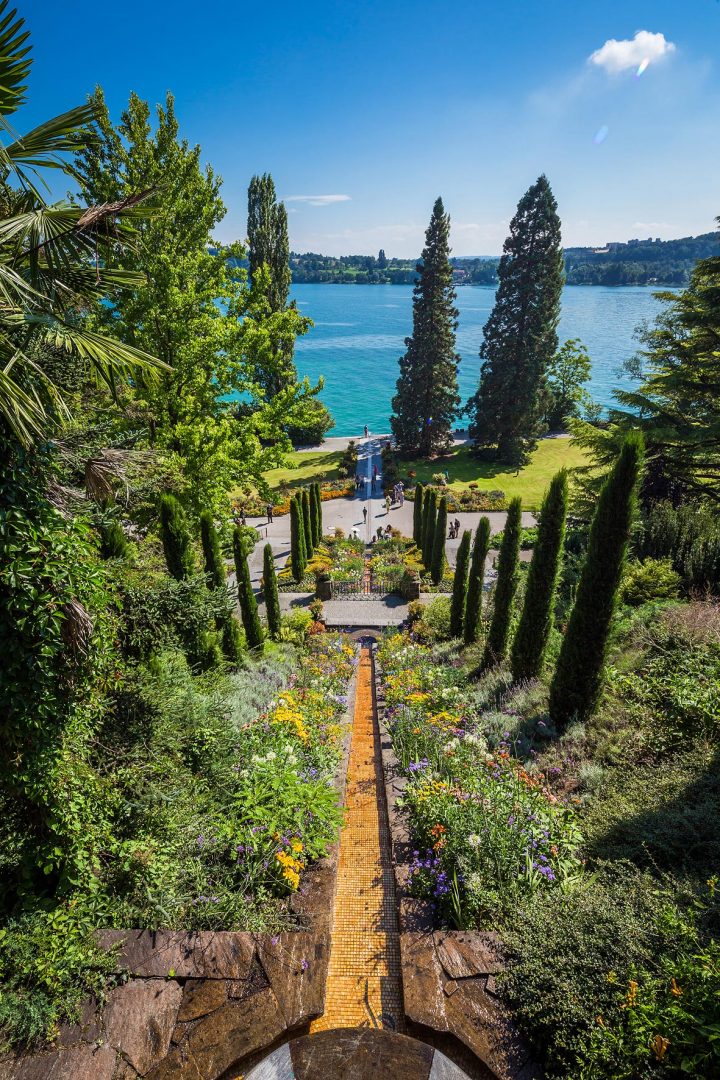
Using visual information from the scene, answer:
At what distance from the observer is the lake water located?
7050cm

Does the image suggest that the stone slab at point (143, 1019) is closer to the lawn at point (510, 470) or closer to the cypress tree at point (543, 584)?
the cypress tree at point (543, 584)

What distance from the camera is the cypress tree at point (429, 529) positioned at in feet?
65.8

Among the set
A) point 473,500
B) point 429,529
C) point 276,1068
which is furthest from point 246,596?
point 473,500

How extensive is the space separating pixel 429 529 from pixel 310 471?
1782 cm

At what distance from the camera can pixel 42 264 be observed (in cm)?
337

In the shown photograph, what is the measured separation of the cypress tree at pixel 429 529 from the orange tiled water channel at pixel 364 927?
45.3 feet

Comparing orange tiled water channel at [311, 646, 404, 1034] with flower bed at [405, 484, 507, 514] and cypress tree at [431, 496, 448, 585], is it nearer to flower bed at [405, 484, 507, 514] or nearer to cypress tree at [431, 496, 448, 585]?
cypress tree at [431, 496, 448, 585]

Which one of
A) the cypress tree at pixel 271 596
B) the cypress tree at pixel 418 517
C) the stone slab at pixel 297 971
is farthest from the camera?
the cypress tree at pixel 418 517

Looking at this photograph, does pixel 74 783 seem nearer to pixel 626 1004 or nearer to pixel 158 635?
pixel 158 635

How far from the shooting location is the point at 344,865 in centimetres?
520

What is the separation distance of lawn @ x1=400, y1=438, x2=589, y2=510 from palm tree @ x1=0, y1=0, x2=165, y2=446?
2749 centimetres

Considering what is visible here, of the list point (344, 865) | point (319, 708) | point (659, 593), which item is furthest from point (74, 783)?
point (659, 593)

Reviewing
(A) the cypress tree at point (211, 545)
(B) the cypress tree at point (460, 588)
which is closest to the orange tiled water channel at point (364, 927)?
(A) the cypress tree at point (211, 545)

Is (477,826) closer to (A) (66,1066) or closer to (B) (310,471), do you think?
(A) (66,1066)
